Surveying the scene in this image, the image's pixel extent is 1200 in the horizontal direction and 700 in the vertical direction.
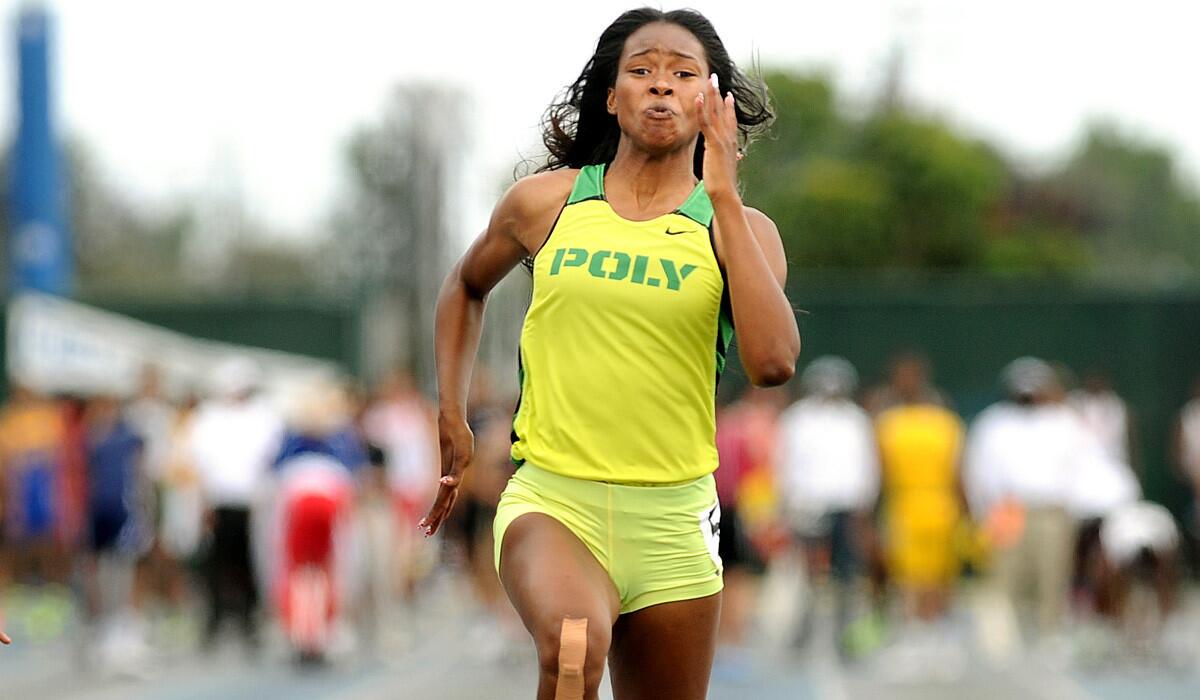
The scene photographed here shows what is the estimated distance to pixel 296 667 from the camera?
15.5 metres

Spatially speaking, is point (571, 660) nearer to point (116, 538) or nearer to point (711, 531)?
point (711, 531)

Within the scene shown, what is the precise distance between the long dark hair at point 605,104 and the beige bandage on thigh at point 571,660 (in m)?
1.34

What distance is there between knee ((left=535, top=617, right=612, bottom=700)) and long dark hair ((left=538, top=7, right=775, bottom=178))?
1.31 meters

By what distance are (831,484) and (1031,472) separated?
1544mm

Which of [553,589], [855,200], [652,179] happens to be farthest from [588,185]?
[855,200]

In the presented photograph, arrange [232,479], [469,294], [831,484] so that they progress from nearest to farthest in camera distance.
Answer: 1. [469,294]
2. [831,484]
3. [232,479]

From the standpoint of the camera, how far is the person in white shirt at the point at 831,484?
52.2 feet

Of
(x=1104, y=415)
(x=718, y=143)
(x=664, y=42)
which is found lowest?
(x=1104, y=415)

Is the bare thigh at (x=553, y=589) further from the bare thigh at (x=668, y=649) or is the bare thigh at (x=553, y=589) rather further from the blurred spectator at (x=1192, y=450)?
the blurred spectator at (x=1192, y=450)

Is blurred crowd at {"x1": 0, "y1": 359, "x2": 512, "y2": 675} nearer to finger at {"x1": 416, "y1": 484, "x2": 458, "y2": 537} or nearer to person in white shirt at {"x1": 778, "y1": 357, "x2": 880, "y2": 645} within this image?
person in white shirt at {"x1": 778, "y1": 357, "x2": 880, "y2": 645}

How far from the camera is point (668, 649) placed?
5242 mm

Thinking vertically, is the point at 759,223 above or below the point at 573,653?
above

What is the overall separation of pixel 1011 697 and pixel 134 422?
6.89 meters

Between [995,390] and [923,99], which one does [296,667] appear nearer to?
[995,390]
